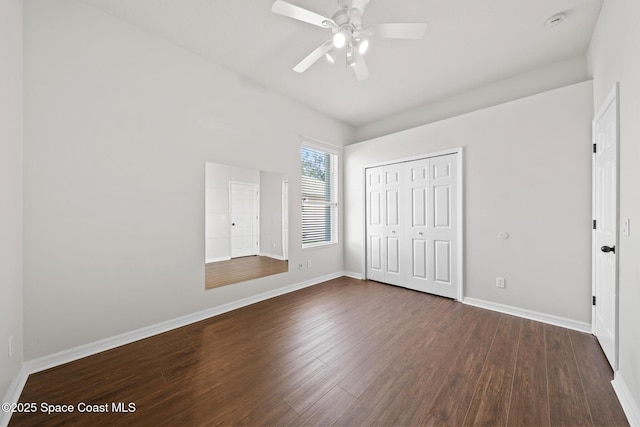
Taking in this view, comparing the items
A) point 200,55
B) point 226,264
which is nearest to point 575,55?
point 200,55

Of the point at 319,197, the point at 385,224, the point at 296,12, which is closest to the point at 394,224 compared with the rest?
the point at 385,224

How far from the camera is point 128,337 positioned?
91.5 inches

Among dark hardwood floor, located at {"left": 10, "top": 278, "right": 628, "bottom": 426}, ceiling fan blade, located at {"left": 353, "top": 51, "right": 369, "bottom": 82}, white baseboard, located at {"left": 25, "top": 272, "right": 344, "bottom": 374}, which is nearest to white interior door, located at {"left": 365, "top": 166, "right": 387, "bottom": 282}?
dark hardwood floor, located at {"left": 10, "top": 278, "right": 628, "bottom": 426}

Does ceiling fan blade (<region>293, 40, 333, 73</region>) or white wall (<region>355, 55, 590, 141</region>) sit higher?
white wall (<region>355, 55, 590, 141</region>)

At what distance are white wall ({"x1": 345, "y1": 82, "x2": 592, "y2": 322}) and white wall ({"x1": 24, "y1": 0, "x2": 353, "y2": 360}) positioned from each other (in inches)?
126

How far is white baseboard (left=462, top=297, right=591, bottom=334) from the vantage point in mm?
2551

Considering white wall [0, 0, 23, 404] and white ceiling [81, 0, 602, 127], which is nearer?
white wall [0, 0, 23, 404]

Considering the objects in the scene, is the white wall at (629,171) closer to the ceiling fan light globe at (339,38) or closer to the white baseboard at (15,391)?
the ceiling fan light globe at (339,38)

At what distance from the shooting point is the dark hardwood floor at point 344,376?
1.47 m

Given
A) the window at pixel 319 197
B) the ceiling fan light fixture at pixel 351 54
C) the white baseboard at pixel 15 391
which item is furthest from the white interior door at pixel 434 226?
the white baseboard at pixel 15 391

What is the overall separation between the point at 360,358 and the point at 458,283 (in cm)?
209

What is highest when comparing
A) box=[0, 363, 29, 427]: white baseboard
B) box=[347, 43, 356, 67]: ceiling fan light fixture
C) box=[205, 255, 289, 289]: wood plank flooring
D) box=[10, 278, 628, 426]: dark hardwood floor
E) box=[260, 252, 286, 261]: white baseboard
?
box=[347, 43, 356, 67]: ceiling fan light fixture

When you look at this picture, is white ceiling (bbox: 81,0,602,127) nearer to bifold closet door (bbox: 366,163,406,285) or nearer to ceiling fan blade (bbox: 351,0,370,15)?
ceiling fan blade (bbox: 351,0,370,15)

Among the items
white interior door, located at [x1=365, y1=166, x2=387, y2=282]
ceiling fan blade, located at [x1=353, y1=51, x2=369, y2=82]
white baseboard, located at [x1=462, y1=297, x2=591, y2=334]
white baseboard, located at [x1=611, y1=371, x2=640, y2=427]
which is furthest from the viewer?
white interior door, located at [x1=365, y1=166, x2=387, y2=282]
